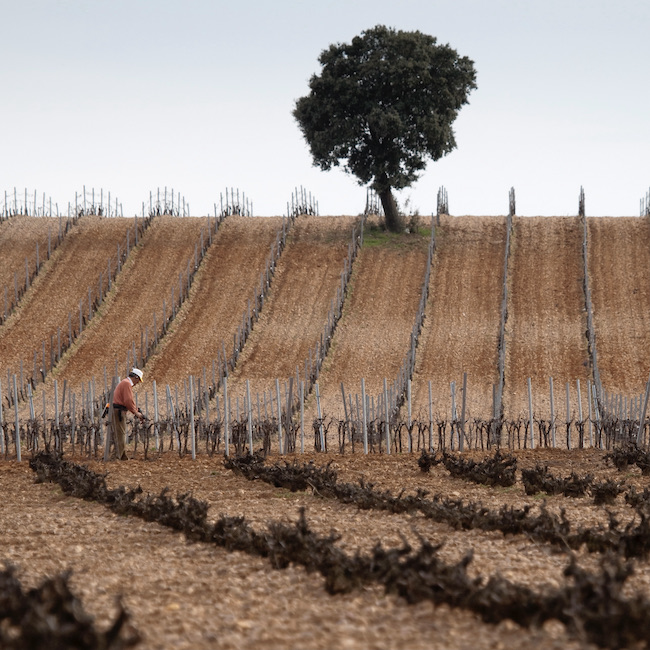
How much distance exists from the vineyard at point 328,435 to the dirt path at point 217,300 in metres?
0.14

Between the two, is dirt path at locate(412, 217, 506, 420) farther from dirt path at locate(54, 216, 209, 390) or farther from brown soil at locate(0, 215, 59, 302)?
brown soil at locate(0, 215, 59, 302)

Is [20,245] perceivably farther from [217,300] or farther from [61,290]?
[217,300]

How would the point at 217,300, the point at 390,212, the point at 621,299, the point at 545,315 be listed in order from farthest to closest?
the point at 390,212, the point at 217,300, the point at 621,299, the point at 545,315

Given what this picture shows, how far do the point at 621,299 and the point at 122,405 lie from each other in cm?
2580

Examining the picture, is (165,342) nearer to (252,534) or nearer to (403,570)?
(252,534)

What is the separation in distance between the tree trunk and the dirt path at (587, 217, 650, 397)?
8687 mm

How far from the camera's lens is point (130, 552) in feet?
30.0

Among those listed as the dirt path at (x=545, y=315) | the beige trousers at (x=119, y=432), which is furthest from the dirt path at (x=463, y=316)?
the beige trousers at (x=119, y=432)

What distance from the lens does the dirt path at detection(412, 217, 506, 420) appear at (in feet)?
101

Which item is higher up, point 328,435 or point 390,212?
point 390,212

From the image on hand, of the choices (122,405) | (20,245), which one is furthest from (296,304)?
(122,405)

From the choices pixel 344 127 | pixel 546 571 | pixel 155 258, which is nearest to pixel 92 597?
pixel 546 571

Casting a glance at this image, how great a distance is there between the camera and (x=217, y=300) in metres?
39.2

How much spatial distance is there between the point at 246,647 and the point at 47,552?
4.07 meters
